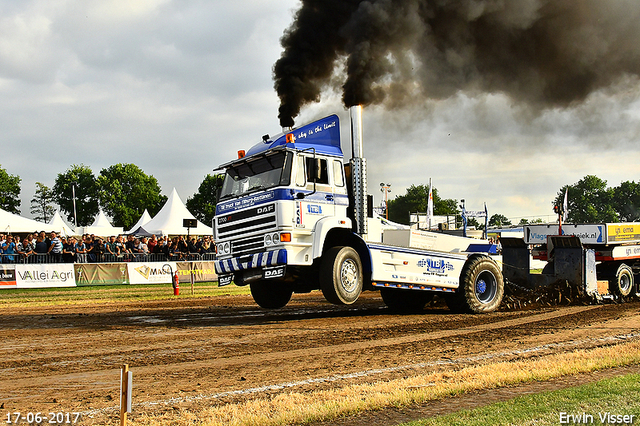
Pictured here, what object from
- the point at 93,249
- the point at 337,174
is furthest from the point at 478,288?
the point at 93,249

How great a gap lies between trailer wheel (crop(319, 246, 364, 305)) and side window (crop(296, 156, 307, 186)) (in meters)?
1.39

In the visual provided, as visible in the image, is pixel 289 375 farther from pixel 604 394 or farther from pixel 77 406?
pixel 604 394

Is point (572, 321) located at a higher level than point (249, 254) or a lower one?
lower

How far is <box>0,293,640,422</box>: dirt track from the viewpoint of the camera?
18.2 ft

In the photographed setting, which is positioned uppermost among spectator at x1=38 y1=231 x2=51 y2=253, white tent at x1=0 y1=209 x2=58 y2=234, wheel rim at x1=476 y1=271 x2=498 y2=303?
white tent at x1=0 y1=209 x2=58 y2=234

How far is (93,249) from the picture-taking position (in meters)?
23.1

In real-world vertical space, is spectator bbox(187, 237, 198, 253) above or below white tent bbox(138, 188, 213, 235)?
below

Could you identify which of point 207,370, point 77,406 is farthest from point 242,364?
point 77,406

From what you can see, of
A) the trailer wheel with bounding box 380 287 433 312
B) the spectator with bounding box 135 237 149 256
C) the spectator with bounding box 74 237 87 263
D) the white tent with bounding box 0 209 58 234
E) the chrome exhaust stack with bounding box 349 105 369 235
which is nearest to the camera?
the chrome exhaust stack with bounding box 349 105 369 235

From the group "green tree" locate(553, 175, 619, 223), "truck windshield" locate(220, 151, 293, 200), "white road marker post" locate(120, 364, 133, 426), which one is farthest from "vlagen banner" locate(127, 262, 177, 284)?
"green tree" locate(553, 175, 619, 223)

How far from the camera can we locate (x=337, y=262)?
10.2m

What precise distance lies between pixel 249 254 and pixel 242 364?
397 cm

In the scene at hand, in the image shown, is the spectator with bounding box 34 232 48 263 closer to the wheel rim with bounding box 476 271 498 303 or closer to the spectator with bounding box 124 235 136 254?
the spectator with bounding box 124 235 136 254

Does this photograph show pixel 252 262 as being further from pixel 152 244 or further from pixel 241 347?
pixel 152 244
